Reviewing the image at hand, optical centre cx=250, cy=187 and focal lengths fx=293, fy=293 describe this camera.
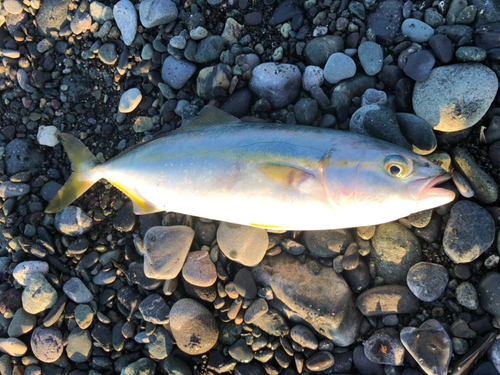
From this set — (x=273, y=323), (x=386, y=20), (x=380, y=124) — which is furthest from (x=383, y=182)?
(x=386, y=20)

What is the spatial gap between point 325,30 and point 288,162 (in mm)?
1825

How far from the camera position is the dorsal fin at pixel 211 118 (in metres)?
2.87

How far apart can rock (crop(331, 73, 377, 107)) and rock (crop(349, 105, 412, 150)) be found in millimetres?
250

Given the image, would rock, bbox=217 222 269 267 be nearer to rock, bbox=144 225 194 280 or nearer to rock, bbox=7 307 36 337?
rock, bbox=144 225 194 280

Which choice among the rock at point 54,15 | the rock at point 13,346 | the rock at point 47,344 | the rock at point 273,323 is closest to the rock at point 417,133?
the rock at point 273,323

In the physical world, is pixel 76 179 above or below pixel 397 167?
below

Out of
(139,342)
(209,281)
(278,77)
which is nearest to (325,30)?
(278,77)

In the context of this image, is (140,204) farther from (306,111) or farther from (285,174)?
(306,111)

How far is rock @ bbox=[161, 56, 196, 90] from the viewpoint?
341 centimetres

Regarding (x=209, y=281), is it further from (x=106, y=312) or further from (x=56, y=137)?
(x=56, y=137)

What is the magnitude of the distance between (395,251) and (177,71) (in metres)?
3.06

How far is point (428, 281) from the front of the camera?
2.71 meters

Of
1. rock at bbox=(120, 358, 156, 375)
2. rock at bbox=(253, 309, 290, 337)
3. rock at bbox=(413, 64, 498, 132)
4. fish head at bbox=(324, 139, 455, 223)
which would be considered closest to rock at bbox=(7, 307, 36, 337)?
rock at bbox=(120, 358, 156, 375)

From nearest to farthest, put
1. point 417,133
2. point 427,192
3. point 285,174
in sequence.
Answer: point 427,192 → point 285,174 → point 417,133
